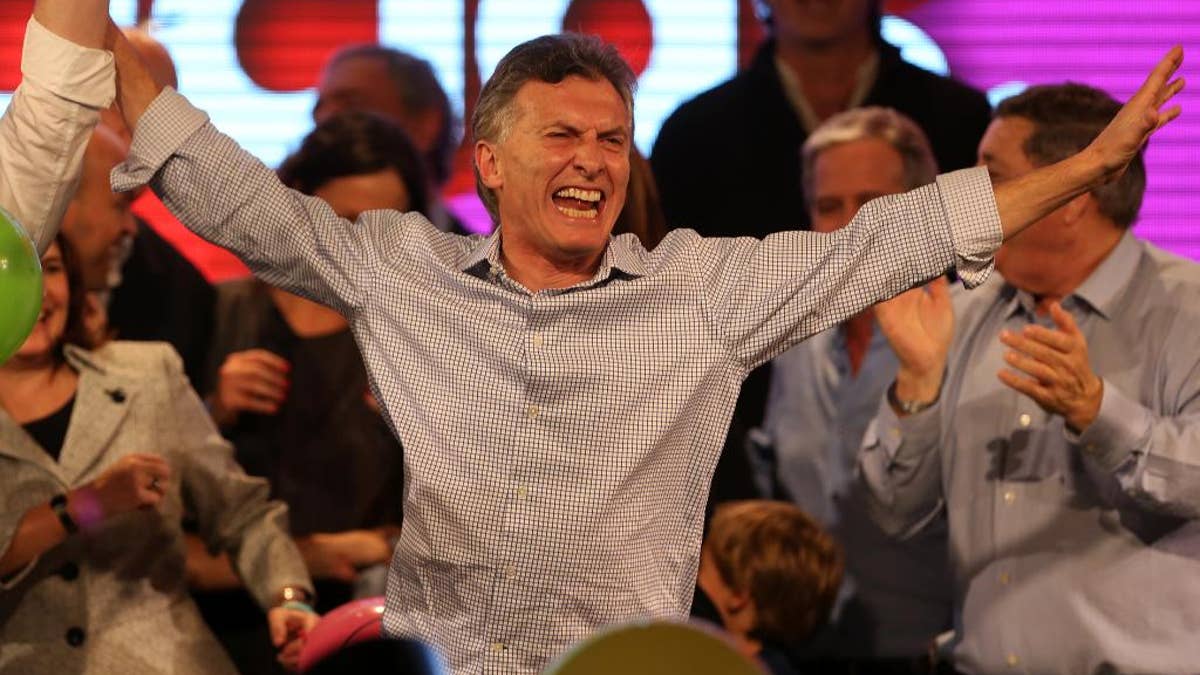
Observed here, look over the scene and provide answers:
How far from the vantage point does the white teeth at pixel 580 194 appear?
2988 mm

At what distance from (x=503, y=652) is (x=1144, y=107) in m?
1.24

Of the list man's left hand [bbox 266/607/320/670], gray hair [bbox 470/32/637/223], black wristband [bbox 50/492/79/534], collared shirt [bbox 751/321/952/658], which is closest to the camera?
gray hair [bbox 470/32/637/223]

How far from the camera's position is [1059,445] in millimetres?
3639

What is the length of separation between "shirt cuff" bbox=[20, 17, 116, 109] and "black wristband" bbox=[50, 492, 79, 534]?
2.57 ft

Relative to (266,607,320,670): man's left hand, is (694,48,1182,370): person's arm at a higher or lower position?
higher

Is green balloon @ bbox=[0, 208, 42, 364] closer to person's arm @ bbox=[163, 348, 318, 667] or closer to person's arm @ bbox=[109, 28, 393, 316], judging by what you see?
person's arm @ bbox=[109, 28, 393, 316]

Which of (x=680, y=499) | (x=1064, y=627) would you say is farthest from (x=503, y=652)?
(x=1064, y=627)

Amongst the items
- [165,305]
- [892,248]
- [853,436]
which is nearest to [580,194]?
[892,248]

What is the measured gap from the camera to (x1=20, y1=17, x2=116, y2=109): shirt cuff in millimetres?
2900

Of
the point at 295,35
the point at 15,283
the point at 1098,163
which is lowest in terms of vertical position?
the point at 295,35

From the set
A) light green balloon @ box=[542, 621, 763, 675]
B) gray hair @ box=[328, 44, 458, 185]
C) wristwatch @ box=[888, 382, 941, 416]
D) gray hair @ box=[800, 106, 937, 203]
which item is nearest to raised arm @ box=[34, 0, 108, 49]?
light green balloon @ box=[542, 621, 763, 675]

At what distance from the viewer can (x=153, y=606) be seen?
353 centimetres

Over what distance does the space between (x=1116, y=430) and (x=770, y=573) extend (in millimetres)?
901

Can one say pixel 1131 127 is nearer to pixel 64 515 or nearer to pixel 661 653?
pixel 661 653
